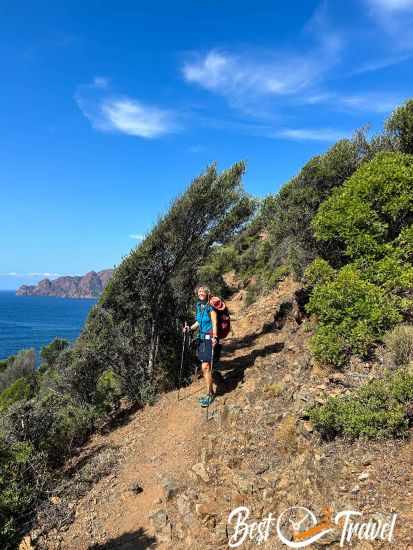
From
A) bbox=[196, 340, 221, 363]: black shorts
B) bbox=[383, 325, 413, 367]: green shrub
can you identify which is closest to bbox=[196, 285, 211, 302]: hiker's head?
bbox=[196, 340, 221, 363]: black shorts

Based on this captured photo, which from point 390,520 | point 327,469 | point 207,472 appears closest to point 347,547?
point 390,520

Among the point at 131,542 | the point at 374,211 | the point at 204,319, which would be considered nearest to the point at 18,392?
the point at 204,319

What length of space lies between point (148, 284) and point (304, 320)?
455 centimetres

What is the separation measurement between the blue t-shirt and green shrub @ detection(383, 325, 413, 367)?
3.48m

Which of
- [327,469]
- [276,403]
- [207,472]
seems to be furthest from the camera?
[276,403]

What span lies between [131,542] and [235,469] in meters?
1.79

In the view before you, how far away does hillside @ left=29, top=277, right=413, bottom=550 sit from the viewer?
4438 mm

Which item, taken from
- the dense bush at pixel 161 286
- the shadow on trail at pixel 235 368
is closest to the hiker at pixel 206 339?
the shadow on trail at pixel 235 368

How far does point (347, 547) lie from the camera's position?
3.76 meters

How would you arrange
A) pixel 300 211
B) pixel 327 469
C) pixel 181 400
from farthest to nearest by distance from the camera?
pixel 300 211 → pixel 181 400 → pixel 327 469

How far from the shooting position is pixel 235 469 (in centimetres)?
605

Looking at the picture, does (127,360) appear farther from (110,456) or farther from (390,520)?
(390,520)

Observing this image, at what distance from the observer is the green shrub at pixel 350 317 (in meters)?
7.23
